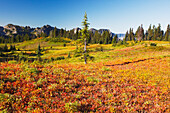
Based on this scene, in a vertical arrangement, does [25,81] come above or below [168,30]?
below

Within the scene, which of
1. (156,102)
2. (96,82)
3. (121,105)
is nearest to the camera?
(121,105)

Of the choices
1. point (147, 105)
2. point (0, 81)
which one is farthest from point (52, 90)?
point (147, 105)

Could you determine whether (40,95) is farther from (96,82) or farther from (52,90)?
(96,82)

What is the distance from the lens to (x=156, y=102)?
7258mm

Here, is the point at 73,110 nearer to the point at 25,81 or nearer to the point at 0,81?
the point at 25,81

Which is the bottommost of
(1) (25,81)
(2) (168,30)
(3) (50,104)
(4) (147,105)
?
(4) (147,105)

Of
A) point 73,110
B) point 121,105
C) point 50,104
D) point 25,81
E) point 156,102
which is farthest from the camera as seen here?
point 25,81

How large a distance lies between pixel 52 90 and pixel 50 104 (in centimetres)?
151

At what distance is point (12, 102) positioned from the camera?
5906mm

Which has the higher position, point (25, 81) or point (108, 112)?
point (25, 81)

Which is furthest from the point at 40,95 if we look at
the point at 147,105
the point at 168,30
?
the point at 168,30

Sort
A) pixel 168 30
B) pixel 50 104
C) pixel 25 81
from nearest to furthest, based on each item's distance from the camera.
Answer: pixel 50 104 → pixel 25 81 → pixel 168 30

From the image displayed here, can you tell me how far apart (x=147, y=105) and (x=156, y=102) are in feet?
3.05

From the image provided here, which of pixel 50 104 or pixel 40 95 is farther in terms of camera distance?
pixel 40 95
